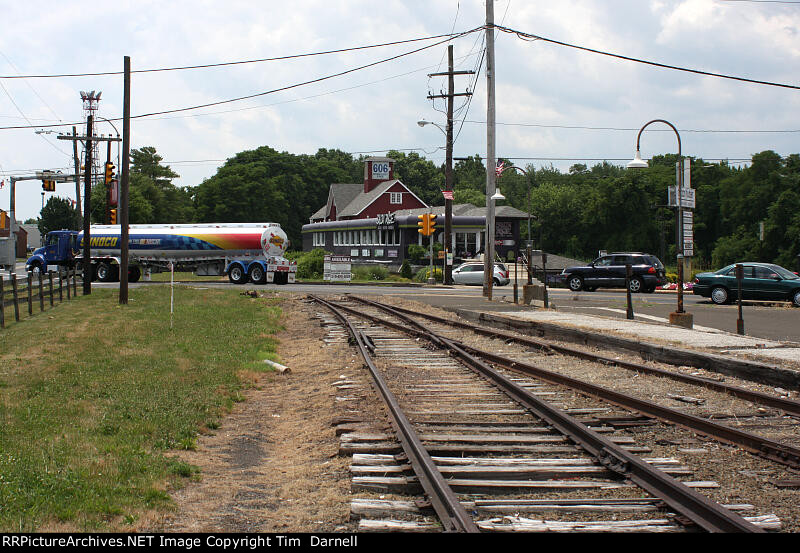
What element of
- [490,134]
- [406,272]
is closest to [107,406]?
[490,134]

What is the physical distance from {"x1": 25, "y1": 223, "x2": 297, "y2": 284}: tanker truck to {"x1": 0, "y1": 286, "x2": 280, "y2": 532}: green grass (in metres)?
22.1

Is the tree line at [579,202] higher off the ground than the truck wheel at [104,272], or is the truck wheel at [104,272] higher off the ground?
the tree line at [579,202]

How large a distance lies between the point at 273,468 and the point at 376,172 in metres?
79.1

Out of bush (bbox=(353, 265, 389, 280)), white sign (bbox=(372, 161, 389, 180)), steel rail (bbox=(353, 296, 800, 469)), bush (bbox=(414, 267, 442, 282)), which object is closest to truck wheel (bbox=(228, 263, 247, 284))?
bush (bbox=(353, 265, 389, 280))

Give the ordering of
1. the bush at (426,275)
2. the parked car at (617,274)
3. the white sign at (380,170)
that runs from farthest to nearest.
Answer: the white sign at (380,170) → the bush at (426,275) → the parked car at (617,274)

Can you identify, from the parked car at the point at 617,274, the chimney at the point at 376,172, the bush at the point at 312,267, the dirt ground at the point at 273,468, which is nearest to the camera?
the dirt ground at the point at 273,468

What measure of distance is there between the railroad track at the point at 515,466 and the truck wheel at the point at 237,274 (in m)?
33.5

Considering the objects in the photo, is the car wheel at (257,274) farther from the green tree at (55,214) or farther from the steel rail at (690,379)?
the green tree at (55,214)

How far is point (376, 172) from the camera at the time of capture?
85000 mm

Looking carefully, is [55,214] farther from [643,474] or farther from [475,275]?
[643,474]

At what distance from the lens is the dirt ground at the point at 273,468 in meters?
5.16

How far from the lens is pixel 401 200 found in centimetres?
7819

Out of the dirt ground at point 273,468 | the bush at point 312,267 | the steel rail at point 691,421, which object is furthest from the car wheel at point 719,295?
the bush at point 312,267

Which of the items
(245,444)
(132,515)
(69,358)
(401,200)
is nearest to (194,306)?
(69,358)
